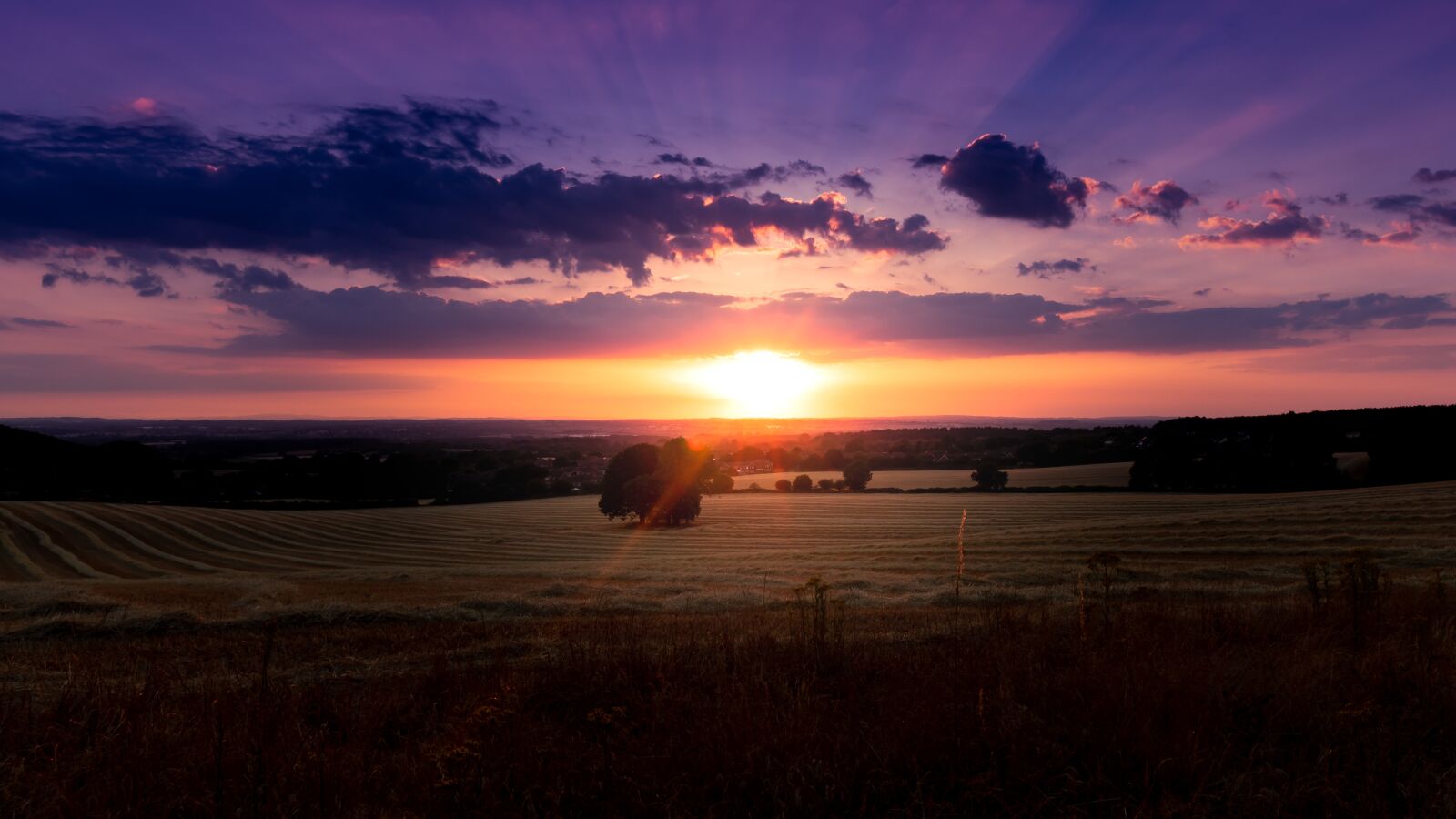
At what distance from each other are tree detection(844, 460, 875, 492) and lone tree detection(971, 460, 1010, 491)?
11138mm

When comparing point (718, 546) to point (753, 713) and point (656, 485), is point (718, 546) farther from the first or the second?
point (753, 713)

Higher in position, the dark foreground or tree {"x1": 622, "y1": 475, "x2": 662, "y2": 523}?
the dark foreground

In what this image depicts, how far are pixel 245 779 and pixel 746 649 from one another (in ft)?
13.3

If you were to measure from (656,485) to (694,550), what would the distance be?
16474mm

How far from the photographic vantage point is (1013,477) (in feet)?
240

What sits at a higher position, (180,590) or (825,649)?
(825,649)

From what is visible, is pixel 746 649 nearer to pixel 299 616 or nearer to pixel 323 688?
pixel 323 688

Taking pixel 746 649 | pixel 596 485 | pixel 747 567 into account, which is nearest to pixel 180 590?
pixel 747 567

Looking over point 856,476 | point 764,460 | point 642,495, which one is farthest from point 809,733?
point 764,460

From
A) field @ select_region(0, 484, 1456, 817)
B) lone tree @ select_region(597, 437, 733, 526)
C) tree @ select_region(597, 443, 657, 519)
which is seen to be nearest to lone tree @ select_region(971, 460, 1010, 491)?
lone tree @ select_region(597, 437, 733, 526)

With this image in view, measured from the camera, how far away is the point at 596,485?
8900 cm

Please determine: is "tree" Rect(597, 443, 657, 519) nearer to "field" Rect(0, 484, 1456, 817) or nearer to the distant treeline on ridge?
the distant treeline on ridge

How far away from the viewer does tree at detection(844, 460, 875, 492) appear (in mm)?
76125

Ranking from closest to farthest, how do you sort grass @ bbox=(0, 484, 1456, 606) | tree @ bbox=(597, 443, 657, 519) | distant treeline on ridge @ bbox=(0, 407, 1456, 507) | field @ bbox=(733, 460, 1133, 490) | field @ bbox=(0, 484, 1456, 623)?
field @ bbox=(0, 484, 1456, 623) → grass @ bbox=(0, 484, 1456, 606) → distant treeline on ridge @ bbox=(0, 407, 1456, 507) → tree @ bbox=(597, 443, 657, 519) → field @ bbox=(733, 460, 1133, 490)
